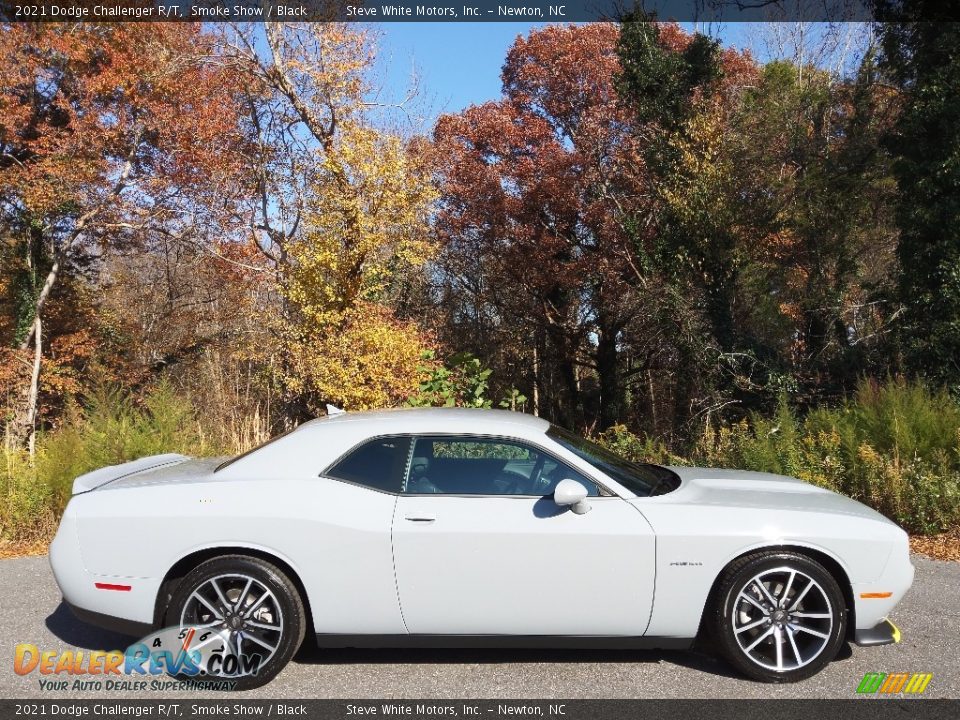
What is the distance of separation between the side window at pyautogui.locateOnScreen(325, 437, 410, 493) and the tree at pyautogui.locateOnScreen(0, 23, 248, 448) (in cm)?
1491

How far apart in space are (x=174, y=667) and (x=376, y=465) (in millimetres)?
1416

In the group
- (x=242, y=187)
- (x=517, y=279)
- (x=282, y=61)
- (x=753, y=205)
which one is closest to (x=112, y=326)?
(x=242, y=187)

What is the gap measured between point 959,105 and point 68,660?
1391 cm

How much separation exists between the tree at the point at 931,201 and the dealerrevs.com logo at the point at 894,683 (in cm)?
933

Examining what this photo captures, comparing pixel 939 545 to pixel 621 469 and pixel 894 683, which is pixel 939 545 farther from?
pixel 621 469

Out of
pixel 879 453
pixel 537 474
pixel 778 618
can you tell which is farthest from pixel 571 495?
pixel 879 453

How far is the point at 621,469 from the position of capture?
14.2 feet

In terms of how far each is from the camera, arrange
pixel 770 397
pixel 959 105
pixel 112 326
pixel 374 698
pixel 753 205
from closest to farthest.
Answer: pixel 374 698 < pixel 959 105 < pixel 770 397 < pixel 753 205 < pixel 112 326

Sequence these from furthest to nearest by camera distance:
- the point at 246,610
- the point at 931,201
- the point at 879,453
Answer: the point at 931,201 → the point at 879,453 → the point at 246,610

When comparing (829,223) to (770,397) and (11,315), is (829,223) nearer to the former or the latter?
(770,397)

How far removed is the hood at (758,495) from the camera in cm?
403

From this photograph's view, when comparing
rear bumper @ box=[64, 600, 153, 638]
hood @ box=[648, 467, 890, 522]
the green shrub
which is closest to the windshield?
hood @ box=[648, 467, 890, 522]

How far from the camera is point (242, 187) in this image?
18.0 meters

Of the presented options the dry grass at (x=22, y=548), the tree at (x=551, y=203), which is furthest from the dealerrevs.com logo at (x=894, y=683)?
the tree at (x=551, y=203)
